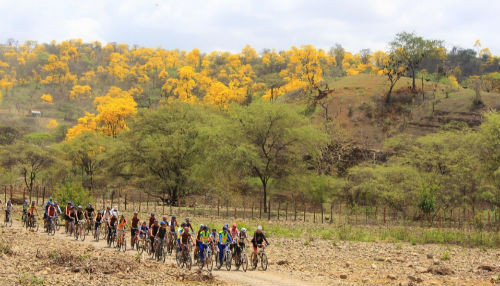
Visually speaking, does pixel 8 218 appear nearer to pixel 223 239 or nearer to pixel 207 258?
pixel 207 258

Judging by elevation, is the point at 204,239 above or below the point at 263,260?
above

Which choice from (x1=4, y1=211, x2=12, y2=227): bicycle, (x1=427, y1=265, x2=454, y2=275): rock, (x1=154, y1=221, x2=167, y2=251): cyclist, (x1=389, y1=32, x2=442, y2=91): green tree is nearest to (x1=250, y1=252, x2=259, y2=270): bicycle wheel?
(x1=154, y1=221, x2=167, y2=251): cyclist

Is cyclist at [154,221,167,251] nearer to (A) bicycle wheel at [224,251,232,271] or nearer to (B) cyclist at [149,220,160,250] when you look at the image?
(B) cyclist at [149,220,160,250]

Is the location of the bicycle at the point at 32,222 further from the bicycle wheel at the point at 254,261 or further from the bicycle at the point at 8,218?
the bicycle wheel at the point at 254,261

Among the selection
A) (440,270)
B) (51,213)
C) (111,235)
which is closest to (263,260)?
(440,270)

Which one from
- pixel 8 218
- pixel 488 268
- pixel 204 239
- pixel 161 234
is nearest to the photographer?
pixel 204 239

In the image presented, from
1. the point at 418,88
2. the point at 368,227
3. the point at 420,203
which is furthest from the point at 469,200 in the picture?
the point at 418,88

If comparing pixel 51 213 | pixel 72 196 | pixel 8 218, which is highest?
pixel 72 196

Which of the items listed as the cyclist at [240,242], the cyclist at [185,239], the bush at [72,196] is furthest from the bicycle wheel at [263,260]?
the bush at [72,196]

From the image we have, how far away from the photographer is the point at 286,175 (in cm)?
4591

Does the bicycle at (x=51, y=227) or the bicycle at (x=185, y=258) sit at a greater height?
the bicycle at (x=185, y=258)

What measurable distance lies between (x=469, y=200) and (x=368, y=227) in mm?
11692

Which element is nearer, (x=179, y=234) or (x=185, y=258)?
(x=185, y=258)

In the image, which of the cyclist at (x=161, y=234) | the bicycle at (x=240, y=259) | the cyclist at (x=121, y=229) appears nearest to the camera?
the bicycle at (x=240, y=259)
